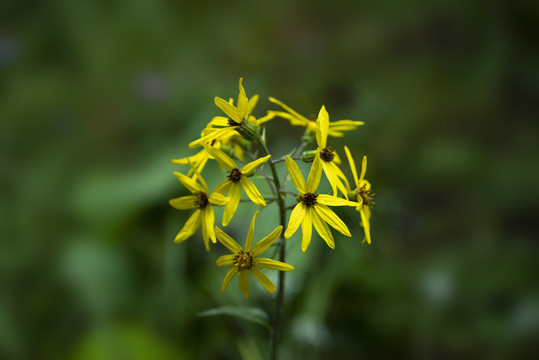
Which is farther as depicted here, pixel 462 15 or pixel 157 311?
pixel 462 15

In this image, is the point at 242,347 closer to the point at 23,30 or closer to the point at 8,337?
the point at 8,337

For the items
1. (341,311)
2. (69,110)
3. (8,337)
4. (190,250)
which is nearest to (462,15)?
(341,311)

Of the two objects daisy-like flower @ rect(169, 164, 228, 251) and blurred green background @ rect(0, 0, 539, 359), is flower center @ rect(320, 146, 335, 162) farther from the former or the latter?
blurred green background @ rect(0, 0, 539, 359)

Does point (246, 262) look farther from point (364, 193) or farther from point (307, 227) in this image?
point (364, 193)

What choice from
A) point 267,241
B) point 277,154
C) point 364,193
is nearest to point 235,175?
point 267,241

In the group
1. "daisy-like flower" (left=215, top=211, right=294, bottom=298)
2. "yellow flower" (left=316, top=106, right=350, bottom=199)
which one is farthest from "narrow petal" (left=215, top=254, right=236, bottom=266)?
"yellow flower" (left=316, top=106, right=350, bottom=199)

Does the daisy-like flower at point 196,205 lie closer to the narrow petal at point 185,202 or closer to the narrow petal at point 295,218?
the narrow petal at point 185,202

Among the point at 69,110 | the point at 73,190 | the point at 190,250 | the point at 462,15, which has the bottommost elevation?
the point at 190,250
